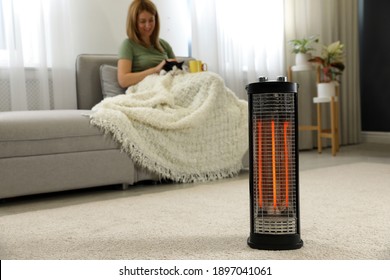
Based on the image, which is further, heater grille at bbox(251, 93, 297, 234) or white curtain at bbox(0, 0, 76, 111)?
white curtain at bbox(0, 0, 76, 111)

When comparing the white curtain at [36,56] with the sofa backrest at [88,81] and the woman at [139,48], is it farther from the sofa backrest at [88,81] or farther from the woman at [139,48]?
the woman at [139,48]

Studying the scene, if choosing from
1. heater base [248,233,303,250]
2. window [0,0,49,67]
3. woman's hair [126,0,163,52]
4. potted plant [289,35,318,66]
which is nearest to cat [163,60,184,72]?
woman's hair [126,0,163,52]

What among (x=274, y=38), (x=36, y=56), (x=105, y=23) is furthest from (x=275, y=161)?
(x=274, y=38)

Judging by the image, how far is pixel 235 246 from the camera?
1481 mm

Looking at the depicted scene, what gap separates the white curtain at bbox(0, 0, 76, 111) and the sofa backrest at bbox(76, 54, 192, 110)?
99 millimetres

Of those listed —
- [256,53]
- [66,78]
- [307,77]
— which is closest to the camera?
[66,78]

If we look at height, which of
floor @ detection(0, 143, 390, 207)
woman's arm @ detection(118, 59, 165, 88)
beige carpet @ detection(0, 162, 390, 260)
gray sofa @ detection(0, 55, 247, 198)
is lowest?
floor @ detection(0, 143, 390, 207)

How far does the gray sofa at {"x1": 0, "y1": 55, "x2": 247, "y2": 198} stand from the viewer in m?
2.28

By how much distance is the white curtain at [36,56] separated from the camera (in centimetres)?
310

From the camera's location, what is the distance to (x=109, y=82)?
3176 mm

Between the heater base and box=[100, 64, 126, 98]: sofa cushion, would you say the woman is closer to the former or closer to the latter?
box=[100, 64, 126, 98]: sofa cushion
